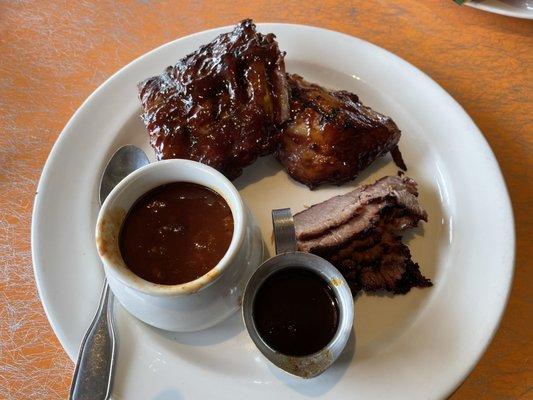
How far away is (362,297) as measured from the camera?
6.57 feet

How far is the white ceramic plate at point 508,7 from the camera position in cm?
271

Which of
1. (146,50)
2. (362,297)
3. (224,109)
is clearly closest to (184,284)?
(362,297)

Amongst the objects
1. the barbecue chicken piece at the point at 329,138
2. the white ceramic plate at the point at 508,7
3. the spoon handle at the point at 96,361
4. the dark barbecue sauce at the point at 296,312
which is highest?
the white ceramic plate at the point at 508,7

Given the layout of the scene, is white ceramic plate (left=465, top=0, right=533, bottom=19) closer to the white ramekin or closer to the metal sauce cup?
the metal sauce cup

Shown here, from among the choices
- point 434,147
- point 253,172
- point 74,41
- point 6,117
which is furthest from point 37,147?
point 434,147

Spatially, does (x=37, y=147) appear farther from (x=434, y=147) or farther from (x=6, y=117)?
(x=434, y=147)

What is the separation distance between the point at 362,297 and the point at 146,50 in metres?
2.13

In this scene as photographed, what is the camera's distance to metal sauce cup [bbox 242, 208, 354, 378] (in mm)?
1633

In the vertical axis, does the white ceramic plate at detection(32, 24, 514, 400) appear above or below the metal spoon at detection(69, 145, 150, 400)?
above

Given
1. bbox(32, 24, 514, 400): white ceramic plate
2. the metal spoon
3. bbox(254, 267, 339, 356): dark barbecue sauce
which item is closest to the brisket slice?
bbox(32, 24, 514, 400): white ceramic plate

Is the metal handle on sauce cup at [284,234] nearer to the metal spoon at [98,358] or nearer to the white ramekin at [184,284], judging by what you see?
the white ramekin at [184,284]

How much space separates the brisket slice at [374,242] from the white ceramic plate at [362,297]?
0.09m

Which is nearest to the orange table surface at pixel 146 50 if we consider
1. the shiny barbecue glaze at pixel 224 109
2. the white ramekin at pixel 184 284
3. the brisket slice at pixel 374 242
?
the brisket slice at pixel 374 242

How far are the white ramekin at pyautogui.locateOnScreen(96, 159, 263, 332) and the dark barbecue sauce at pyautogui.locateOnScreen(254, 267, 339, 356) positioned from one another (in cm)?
12
